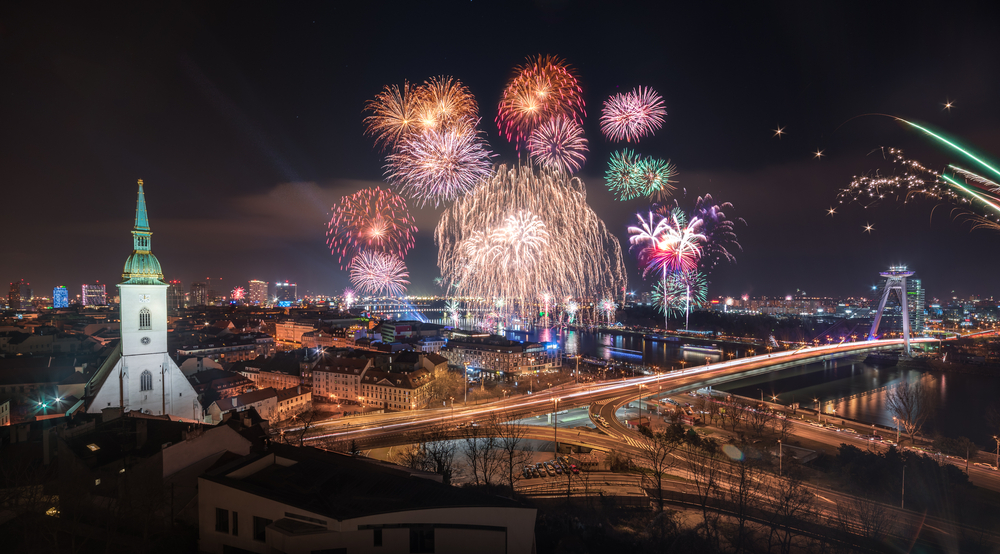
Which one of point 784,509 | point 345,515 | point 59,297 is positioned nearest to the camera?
point 345,515

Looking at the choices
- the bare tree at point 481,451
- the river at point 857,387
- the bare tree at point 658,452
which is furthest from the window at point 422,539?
the river at point 857,387

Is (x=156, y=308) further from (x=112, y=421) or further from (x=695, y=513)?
(x=695, y=513)

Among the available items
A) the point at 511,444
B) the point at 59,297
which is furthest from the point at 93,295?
the point at 511,444

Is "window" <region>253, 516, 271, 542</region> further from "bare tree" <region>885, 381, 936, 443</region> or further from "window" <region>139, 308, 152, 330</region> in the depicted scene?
"bare tree" <region>885, 381, 936, 443</region>

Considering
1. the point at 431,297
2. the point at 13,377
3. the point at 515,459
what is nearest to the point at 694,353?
the point at 515,459

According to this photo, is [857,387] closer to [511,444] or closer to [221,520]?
[511,444]

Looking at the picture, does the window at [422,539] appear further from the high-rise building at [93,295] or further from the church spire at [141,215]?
the high-rise building at [93,295]
